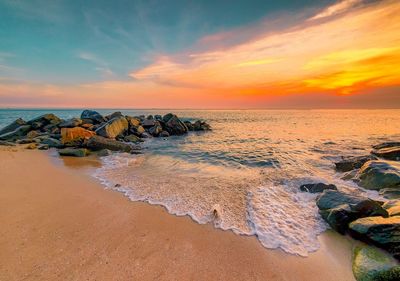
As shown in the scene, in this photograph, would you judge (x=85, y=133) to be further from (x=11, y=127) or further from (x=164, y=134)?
(x=11, y=127)

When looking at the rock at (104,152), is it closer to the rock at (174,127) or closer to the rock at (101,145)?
the rock at (101,145)

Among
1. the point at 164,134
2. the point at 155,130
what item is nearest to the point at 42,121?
the point at 155,130

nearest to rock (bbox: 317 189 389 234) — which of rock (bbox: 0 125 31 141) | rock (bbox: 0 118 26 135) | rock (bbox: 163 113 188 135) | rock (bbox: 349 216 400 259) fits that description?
rock (bbox: 349 216 400 259)

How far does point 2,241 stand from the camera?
145 inches

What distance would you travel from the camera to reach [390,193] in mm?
6086

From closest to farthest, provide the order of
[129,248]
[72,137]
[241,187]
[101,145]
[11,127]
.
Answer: [129,248] < [241,187] < [101,145] < [72,137] < [11,127]

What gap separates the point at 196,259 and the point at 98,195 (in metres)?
3.94

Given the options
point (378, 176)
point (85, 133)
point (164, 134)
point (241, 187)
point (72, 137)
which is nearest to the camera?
point (378, 176)

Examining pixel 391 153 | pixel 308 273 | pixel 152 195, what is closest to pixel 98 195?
pixel 152 195

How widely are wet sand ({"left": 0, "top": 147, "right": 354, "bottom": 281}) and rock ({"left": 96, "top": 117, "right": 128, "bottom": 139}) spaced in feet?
36.2

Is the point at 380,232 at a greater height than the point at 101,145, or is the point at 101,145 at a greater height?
the point at 380,232

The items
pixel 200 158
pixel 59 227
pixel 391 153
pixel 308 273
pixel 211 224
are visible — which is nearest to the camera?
pixel 308 273

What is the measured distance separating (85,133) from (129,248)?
1336 centimetres

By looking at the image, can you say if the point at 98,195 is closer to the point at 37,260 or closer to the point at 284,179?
the point at 37,260
